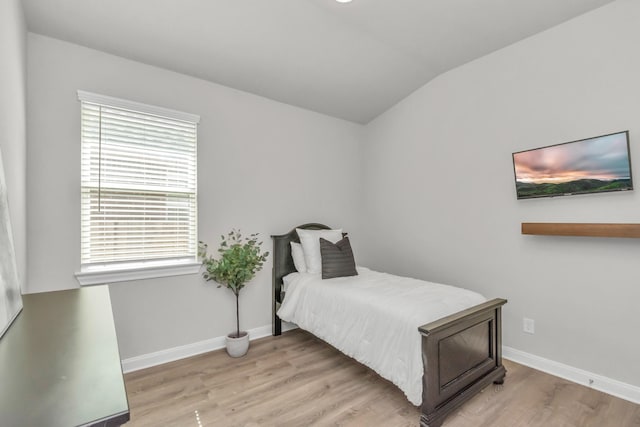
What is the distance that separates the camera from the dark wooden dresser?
0.54 m

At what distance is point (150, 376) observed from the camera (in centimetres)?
254

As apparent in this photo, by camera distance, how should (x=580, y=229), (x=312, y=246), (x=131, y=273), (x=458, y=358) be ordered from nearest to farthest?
(x=458, y=358)
(x=580, y=229)
(x=131, y=273)
(x=312, y=246)

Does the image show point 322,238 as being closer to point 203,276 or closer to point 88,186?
point 203,276

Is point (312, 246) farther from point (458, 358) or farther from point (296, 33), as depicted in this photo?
point (296, 33)

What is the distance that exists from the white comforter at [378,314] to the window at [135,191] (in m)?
1.17

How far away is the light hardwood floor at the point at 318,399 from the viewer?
6.54ft

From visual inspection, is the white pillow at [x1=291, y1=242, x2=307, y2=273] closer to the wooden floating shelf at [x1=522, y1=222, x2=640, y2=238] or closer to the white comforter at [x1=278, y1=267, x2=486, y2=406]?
the white comforter at [x1=278, y1=267, x2=486, y2=406]

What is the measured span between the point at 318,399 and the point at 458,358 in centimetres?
104

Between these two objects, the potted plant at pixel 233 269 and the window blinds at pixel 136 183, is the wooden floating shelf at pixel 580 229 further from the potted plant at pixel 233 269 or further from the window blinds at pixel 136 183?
the window blinds at pixel 136 183

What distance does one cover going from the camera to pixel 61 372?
0.69 m

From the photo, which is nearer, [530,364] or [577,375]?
[577,375]

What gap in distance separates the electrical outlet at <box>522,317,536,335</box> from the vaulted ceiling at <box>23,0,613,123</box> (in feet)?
8.20

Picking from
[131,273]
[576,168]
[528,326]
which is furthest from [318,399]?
[576,168]

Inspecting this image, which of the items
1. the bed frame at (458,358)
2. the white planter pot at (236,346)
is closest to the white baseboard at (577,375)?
the bed frame at (458,358)
